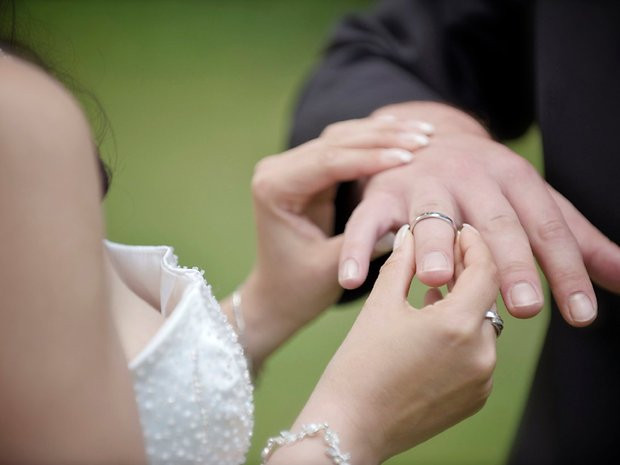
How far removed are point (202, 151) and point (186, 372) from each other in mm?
1648

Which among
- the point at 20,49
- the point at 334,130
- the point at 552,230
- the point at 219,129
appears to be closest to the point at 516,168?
the point at 552,230

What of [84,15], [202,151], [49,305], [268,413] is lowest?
[268,413]

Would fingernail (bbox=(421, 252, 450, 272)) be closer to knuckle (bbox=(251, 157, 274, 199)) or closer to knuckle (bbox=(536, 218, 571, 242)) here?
knuckle (bbox=(536, 218, 571, 242))

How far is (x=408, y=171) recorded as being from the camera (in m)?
0.67

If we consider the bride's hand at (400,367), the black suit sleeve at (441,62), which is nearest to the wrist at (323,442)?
the bride's hand at (400,367)

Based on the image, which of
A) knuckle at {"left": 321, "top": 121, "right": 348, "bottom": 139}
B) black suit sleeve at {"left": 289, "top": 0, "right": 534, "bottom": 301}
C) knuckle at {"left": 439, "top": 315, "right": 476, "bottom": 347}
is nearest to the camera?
knuckle at {"left": 439, "top": 315, "right": 476, "bottom": 347}

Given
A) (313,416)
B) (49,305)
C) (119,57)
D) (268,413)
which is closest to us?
(49,305)

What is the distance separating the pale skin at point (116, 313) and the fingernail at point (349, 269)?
5 centimetres

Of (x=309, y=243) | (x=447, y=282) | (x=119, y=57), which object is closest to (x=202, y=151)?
(x=119, y=57)

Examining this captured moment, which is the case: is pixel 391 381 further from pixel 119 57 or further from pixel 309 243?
pixel 119 57

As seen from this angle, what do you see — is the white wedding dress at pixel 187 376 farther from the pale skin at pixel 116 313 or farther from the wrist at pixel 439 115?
the wrist at pixel 439 115

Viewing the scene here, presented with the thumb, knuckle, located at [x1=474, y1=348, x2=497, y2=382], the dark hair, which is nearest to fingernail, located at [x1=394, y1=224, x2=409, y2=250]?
the thumb

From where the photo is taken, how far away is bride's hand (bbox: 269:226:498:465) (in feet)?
1.63

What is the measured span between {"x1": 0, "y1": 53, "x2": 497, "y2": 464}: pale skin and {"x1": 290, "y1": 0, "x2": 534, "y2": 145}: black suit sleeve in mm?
146
